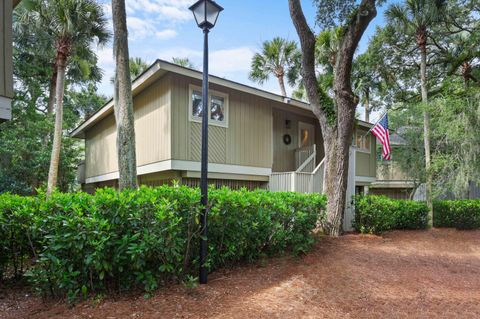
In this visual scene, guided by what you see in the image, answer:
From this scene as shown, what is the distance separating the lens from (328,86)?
59.6 ft

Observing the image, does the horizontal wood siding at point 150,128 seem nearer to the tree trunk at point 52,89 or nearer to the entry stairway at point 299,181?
the entry stairway at point 299,181

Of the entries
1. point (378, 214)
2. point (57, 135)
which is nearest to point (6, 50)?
point (378, 214)

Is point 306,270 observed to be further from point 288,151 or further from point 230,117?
point 288,151

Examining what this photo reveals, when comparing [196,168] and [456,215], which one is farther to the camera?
[456,215]

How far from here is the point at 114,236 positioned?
12.6ft

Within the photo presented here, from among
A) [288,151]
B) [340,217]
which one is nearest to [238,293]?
[340,217]

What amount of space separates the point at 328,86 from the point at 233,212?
593 inches

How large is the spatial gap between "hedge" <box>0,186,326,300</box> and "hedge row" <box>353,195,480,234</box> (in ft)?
18.1

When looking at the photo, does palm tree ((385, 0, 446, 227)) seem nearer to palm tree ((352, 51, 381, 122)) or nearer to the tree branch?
the tree branch

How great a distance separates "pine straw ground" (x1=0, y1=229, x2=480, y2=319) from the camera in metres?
Result: 3.72

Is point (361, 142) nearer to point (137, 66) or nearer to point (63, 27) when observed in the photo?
point (63, 27)

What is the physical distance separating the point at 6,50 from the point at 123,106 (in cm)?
384

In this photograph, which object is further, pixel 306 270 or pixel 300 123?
pixel 300 123

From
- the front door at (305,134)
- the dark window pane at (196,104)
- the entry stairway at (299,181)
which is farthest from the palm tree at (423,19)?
the dark window pane at (196,104)
